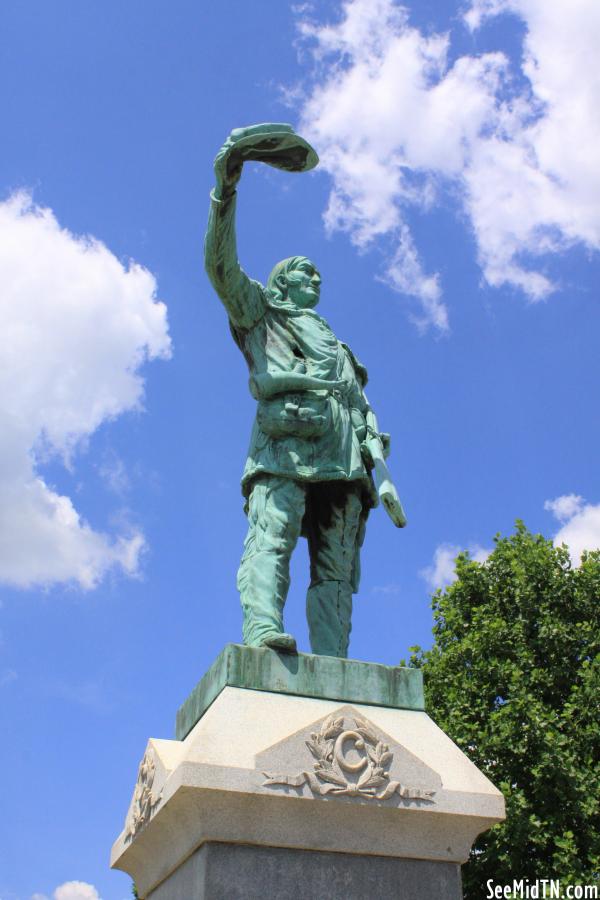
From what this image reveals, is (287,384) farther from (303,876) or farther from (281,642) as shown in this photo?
(303,876)

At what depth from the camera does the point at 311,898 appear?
394cm

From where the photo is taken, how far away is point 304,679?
4.59 meters

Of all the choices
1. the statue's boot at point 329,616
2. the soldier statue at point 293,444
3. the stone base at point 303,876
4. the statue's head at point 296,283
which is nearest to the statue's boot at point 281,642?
the soldier statue at point 293,444

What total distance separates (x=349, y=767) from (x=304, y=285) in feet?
11.1

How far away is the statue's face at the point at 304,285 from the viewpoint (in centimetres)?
622

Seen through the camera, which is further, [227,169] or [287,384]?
[287,384]

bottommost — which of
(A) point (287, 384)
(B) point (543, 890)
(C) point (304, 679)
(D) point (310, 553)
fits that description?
(B) point (543, 890)

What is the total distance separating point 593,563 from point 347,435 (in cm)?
1231

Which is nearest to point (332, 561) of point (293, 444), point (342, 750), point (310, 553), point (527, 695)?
point (310, 553)

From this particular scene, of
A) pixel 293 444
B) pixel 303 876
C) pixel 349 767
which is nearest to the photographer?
pixel 303 876

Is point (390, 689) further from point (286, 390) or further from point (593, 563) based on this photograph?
point (593, 563)

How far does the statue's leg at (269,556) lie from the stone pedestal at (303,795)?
260mm

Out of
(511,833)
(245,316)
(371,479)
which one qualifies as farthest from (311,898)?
(511,833)

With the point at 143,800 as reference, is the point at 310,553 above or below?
above
